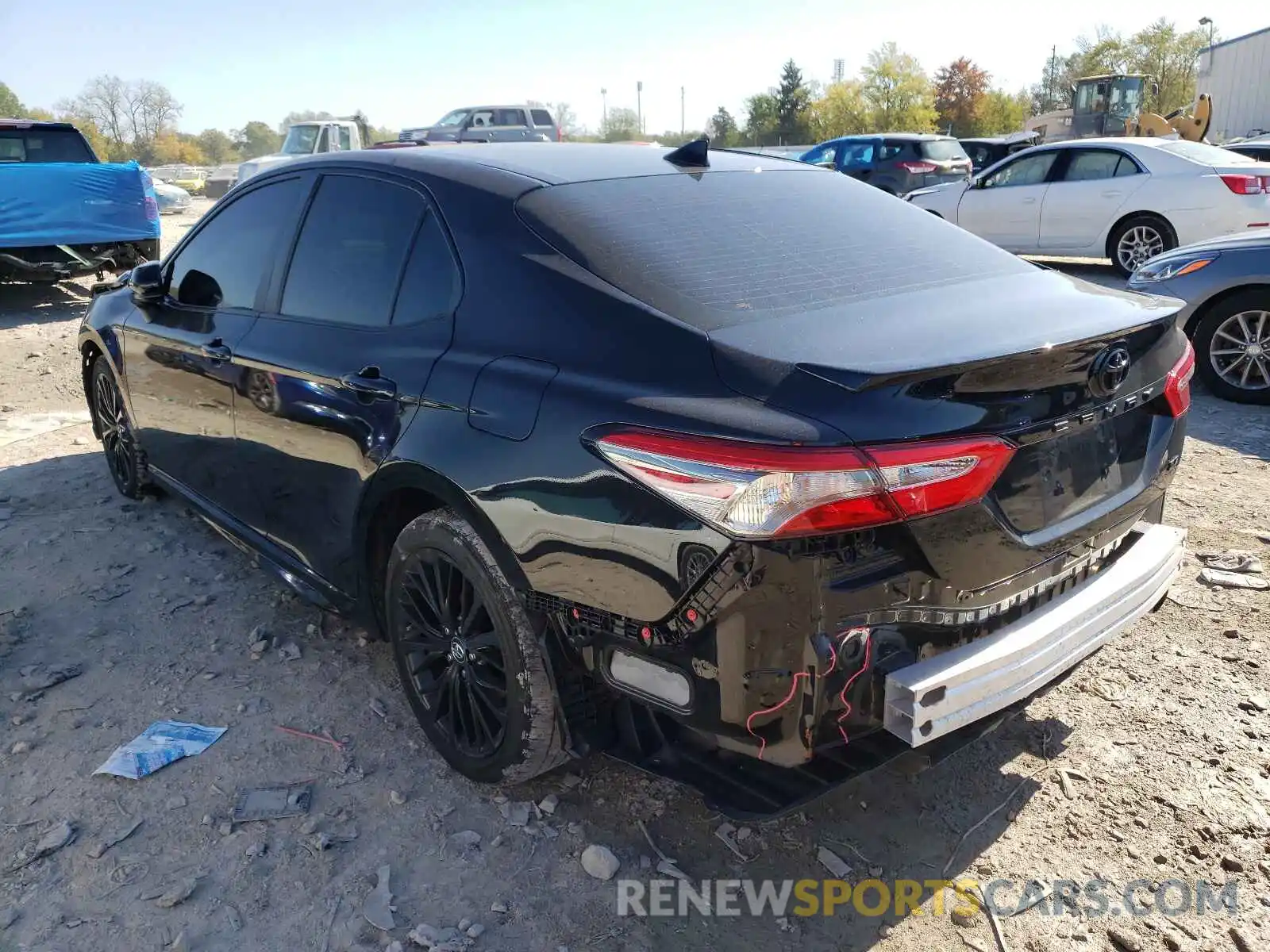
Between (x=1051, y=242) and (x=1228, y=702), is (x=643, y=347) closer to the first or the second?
(x=1228, y=702)

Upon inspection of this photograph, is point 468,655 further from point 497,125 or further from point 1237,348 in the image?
point 497,125

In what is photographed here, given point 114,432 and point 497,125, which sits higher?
point 497,125

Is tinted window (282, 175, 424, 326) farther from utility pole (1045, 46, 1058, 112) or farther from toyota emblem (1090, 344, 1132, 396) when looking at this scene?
utility pole (1045, 46, 1058, 112)

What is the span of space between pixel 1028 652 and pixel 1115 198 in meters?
10.6

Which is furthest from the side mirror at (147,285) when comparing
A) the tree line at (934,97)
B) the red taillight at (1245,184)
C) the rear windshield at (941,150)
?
the tree line at (934,97)

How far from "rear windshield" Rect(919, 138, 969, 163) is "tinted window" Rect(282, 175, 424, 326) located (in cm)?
1666

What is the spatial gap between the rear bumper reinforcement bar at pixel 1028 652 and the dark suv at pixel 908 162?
53.5ft

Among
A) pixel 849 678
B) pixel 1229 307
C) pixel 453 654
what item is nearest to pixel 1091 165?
pixel 1229 307

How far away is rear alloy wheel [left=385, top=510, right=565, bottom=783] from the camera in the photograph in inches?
98.8

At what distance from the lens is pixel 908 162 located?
18.0 meters

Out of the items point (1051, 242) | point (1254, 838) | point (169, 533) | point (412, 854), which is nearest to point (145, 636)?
point (169, 533)

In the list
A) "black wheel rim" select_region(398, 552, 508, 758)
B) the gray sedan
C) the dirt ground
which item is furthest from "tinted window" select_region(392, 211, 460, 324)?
the gray sedan

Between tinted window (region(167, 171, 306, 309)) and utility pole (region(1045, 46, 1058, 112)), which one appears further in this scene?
utility pole (region(1045, 46, 1058, 112))

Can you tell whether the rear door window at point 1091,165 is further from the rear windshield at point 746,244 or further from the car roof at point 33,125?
the car roof at point 33,125
